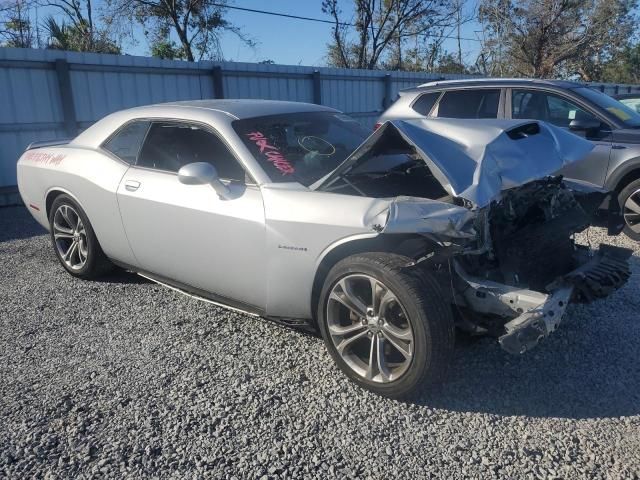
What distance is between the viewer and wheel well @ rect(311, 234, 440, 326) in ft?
9.93

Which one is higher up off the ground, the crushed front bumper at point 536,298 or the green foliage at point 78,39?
the green foliage at point 78,39

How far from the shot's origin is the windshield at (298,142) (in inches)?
146

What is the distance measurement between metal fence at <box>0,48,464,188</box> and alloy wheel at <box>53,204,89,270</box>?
15.5 ft

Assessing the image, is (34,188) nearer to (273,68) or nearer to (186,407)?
(186,407)

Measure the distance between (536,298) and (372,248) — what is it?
891 millimetres

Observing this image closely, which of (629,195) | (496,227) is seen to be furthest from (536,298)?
(629,195)

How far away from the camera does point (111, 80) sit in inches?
395

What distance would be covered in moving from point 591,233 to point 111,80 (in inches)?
325

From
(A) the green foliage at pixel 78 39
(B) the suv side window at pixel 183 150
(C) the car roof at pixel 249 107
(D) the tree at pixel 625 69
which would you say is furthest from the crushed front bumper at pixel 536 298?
(D) the tree at pixel 625 69

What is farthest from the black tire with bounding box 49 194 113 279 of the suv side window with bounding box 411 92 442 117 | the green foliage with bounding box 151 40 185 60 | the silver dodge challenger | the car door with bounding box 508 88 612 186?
the green foliage with bounding box 151 40 185 60

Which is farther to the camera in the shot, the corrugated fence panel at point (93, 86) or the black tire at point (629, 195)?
the corrugated fence panel at point (93, 86)

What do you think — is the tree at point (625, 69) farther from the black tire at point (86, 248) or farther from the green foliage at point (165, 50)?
the black tire at point (86, 248)

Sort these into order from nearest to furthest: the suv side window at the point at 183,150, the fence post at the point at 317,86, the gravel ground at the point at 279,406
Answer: the gravel ground at the point at 279,406 → the suv side window at the point at 183,150 → the fence post at the point at 317,86

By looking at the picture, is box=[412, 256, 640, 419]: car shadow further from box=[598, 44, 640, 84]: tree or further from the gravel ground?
box=[598, 44, 640, 84]: tree
